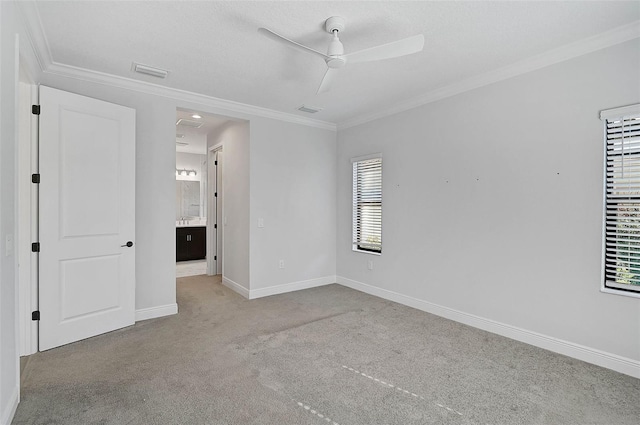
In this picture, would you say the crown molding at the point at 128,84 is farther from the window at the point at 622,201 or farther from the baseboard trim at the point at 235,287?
the window at the point at 622,201

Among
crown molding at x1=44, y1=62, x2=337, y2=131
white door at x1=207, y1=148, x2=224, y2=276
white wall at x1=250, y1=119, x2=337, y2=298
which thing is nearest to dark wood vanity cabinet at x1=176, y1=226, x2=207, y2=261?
white door at x1=207, y1=148, x2=224, y2=276

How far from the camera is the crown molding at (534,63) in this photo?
96.3 inches

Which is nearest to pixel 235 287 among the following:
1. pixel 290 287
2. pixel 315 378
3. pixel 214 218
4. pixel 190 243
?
pixel 290 287

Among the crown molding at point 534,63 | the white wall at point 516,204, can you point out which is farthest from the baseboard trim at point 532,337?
the crown molding at point 534,63

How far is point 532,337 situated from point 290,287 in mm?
3007

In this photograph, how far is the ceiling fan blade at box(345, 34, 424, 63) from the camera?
2143mm

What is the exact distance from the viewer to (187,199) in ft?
27.0

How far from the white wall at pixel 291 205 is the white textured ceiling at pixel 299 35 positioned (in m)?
1.20

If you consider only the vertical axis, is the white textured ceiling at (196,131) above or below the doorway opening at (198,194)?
above

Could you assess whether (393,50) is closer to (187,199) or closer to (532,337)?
(532,337)

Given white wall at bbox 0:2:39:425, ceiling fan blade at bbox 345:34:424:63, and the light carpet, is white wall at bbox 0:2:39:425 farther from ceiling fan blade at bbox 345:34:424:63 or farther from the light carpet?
ceiling fan blade at bbox 345:34:424:63

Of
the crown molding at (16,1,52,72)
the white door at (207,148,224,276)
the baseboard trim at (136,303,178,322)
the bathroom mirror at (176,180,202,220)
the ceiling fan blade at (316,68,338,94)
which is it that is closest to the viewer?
the crown molding at (16,1,52,72)

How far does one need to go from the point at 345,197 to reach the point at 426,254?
5.54 ft

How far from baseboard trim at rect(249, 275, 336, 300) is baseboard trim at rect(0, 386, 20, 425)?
2.55m
